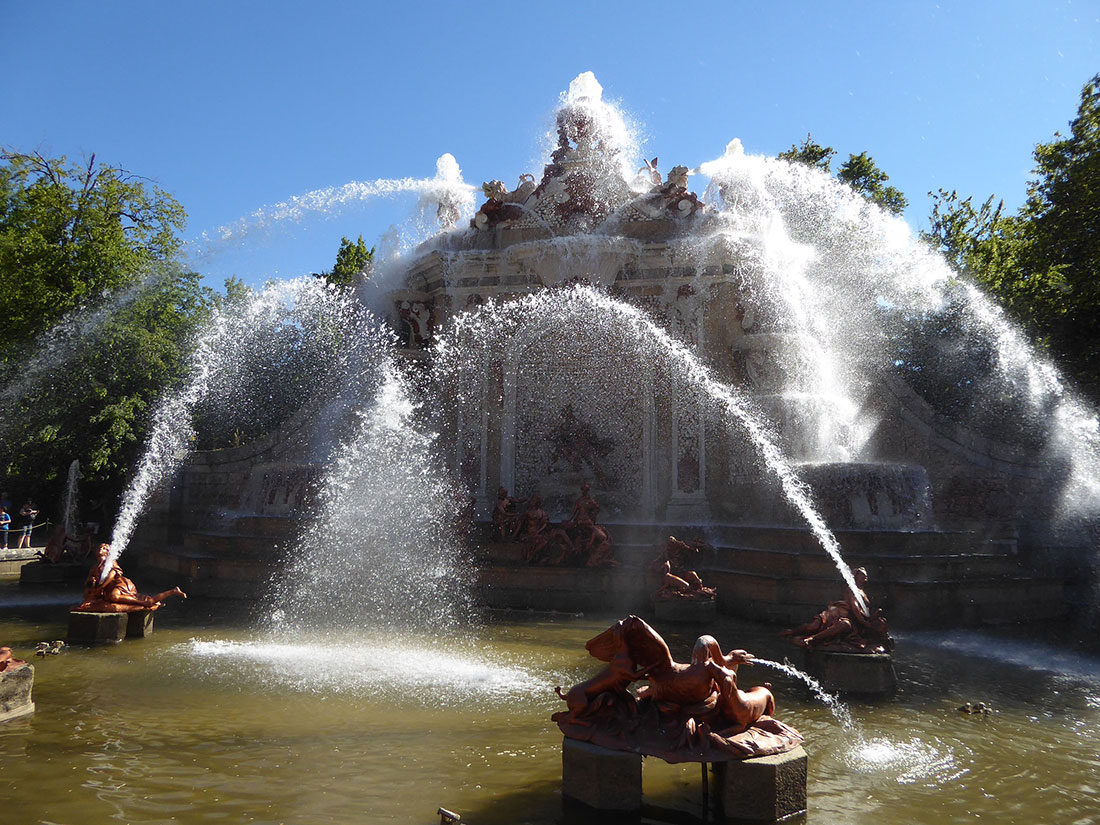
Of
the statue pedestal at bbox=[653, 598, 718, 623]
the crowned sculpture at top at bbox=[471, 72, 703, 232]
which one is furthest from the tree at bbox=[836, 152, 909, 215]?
the statue pedestal at bbox=[653, 598, 718, 623]

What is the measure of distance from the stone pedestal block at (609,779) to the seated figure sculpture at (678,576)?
5833mm

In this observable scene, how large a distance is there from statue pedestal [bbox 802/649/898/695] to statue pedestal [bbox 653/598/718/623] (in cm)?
312

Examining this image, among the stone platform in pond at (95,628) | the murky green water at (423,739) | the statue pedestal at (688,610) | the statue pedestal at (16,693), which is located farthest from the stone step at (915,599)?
the statue pedestal at (16,693)

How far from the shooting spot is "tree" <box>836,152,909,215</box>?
2789 centimetres

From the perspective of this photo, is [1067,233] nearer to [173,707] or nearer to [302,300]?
[302,300]

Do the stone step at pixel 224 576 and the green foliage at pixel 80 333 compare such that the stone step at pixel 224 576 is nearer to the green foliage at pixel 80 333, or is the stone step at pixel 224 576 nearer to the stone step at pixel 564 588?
the stone step at pixel 564 588

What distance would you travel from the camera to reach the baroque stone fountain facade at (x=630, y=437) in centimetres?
1127

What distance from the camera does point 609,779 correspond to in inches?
162

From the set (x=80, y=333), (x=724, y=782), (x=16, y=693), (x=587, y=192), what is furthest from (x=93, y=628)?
(x=80, y=333)

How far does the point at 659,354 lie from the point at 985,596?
6.91 meters

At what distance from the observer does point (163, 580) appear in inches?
513

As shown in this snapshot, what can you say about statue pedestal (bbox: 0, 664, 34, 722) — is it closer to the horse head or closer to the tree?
the horse head

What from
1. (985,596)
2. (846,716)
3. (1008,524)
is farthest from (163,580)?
(1008,524)

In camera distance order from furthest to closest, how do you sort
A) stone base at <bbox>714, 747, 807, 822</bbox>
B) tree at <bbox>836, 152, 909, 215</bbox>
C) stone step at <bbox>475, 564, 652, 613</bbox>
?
tree at <bbox>836, 152, 909, 215</bbox> → stone step at <bbox>475, 564, 652, 613</bbox> → stone base at <bbox>714, 747, 807, 822</bbox>
